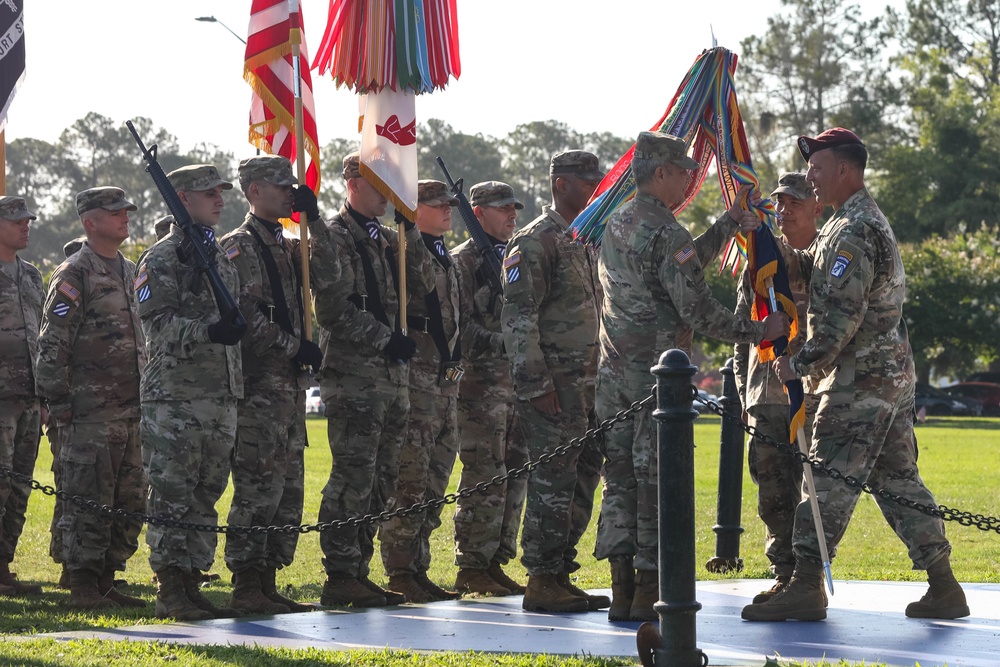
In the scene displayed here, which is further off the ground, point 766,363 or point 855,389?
point 766,363

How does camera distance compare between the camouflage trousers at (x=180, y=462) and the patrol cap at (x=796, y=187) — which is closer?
the camouflage trousers at (x=180, y=462)

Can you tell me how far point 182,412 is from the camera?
806cm

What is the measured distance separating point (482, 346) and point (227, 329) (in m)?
2.51

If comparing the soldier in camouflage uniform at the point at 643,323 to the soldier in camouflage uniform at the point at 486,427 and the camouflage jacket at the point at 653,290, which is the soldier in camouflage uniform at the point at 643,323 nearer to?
the camouflage jacket at the point at 653,290

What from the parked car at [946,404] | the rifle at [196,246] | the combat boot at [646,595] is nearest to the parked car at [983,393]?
the parked car at [946,404]

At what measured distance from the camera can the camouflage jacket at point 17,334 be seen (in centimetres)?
1011

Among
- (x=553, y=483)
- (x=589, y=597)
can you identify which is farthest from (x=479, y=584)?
(x=553, y=483)

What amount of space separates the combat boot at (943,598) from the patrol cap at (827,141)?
2.28m

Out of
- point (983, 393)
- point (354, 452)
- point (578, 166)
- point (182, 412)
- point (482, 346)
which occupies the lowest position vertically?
point (354, 452)

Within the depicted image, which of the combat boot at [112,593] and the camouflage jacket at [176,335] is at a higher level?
the camouflage jacket at [176,335]

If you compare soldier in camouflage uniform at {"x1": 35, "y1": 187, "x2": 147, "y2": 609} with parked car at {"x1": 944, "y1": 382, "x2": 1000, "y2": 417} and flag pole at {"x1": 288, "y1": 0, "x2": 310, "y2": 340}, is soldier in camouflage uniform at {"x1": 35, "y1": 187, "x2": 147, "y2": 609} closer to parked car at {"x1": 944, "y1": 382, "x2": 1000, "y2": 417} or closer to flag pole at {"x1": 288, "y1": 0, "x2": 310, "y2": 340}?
flag pole at {"x1": 288, "y1": 0, "x2": 310, "y2": 340}

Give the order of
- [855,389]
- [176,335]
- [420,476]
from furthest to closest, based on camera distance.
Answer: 1. [420,476]
2. [176,335]
3. [855,389]

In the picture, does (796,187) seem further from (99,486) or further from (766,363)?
(99,486)

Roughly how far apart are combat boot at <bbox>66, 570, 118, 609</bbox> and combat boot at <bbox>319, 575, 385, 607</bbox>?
143cm
